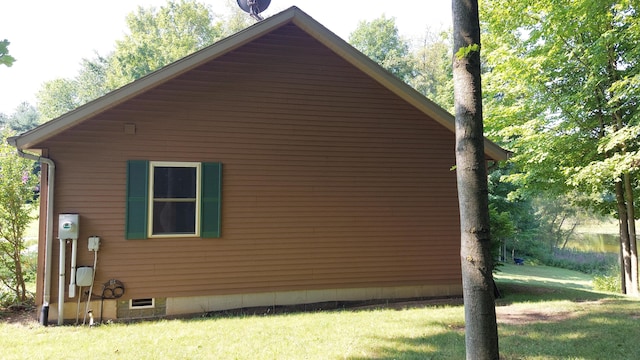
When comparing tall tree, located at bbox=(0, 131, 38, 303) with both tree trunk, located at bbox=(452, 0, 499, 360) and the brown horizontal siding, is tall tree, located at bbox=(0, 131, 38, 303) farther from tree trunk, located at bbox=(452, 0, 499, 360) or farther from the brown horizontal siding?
tree trunk, located at bbox=(452, 0, 499, 360)

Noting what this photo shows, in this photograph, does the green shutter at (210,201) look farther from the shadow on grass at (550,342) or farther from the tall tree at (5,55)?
the tall tree at (5,55)

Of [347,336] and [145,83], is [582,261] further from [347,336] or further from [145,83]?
[145,83]

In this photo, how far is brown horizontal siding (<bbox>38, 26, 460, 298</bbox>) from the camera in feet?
20.6

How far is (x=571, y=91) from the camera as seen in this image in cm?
1028

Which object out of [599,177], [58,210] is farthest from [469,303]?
[599,177]

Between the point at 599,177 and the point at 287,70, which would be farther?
the point at 599,177

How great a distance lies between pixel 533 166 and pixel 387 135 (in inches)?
217

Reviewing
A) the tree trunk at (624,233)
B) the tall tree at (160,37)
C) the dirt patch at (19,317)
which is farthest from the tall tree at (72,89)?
the tree trunk at (624,233)

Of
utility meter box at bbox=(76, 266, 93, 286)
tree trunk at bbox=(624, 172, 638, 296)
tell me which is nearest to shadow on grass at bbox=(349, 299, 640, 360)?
utility meter box at bbox=(76, 266, 93, 286)

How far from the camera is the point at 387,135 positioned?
759 centimetres

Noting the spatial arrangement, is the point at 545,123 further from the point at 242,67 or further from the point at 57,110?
the point at 57,110

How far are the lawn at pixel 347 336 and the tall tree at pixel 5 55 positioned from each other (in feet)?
10.9

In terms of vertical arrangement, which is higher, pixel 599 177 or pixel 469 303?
pixel 599 177

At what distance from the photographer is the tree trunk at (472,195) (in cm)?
239
